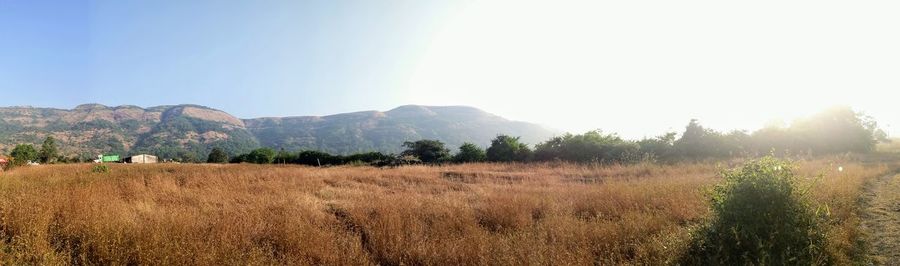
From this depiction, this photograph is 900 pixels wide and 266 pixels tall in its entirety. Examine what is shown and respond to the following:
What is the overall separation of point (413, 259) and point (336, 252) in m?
0.85

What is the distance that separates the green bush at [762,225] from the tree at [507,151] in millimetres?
24628

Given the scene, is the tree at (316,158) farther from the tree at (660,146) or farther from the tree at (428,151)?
the tree at (660,146)

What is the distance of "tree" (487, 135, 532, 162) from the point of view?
30141 mm

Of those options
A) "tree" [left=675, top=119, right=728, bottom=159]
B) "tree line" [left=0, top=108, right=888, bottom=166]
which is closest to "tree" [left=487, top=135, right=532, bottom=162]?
"tree line" [left=0, top=108, right=888, bottom=166]

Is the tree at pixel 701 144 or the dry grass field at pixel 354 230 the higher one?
the tree at pixel 701 144

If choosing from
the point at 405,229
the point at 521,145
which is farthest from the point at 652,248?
the point at 521,145

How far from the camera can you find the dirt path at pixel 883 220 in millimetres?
4590

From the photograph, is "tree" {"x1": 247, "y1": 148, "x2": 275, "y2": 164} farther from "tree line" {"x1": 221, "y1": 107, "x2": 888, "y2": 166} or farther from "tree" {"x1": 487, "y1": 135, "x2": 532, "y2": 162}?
"tree" {"x1": 487, "y1": 135, "x2": 532, "y2": 162}

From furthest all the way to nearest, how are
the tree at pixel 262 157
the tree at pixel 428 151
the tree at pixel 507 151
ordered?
the tree at pixel 262 157 → the tree at pixel 428 151 → the tree at pixel 507 151

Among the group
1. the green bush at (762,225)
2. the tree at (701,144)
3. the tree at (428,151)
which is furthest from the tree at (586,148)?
the green bush at (762,225)

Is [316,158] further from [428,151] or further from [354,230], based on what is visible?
[354,230]

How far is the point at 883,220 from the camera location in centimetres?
607

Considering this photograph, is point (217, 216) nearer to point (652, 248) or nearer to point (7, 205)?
point (7, 205)

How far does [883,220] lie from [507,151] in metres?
25.2
